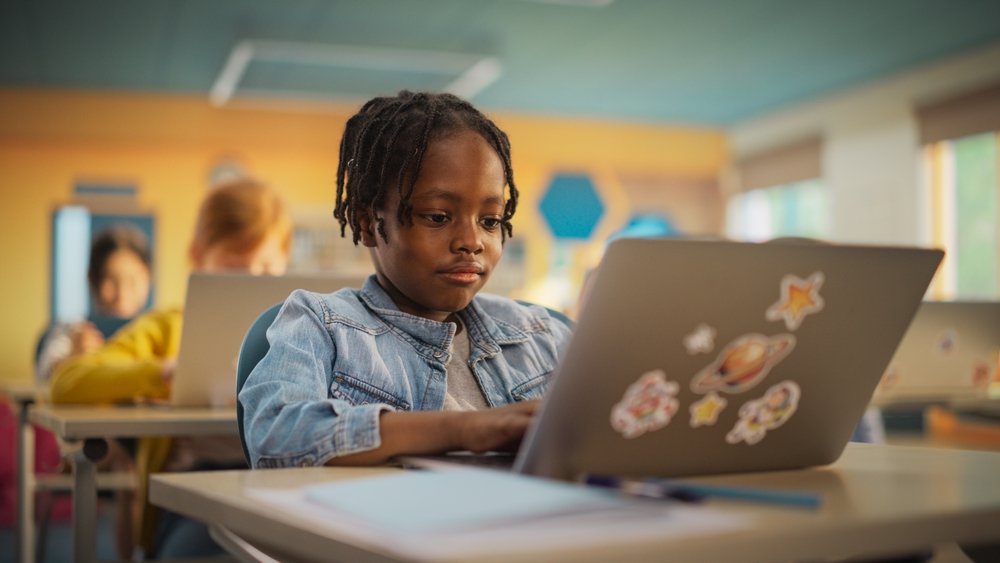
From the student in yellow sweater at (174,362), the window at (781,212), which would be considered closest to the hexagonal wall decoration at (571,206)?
the window at (781,212)

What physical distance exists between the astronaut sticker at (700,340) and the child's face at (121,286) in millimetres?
3070

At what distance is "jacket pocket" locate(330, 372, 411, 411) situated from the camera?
103 cm

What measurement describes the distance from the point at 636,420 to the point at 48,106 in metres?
7.30

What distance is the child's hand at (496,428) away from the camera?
0.82 metres

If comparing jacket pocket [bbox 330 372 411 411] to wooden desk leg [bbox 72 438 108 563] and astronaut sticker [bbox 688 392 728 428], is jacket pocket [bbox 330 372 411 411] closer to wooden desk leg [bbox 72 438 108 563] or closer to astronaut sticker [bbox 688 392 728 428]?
astronaut sticker [bbox 688 392 728 428]

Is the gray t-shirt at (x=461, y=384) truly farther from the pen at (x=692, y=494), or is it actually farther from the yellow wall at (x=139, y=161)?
the yellow wall at (x=139, y=161)

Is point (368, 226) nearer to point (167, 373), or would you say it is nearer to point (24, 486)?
point (167, 373)

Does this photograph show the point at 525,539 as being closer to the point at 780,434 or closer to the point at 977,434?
the point at 780,434

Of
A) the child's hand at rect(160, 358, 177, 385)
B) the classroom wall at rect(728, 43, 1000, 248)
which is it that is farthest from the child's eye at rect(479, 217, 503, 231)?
the classroom wall at rect(728, 43, 1000, 248)

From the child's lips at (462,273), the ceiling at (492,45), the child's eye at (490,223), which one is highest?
the ceiling at (492,45)

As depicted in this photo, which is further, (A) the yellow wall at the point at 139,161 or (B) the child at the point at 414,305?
(A) the yellow wall at the point at 139,161

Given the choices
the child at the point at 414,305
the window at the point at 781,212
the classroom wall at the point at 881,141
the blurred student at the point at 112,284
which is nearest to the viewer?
the child at the point at 414,305

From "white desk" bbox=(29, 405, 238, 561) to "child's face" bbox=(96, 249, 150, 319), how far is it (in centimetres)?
186

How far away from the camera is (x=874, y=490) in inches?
30.3
